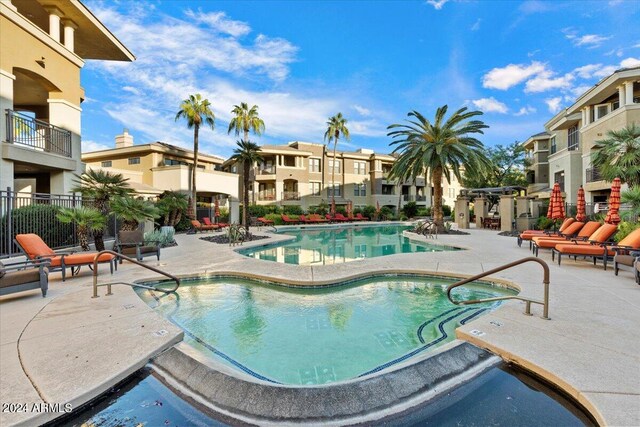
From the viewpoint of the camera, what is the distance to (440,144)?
762 inches

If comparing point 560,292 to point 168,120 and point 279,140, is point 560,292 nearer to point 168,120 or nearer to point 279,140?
point 168,120

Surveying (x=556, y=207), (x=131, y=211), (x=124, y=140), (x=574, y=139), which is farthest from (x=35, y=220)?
(x=574, y=139)

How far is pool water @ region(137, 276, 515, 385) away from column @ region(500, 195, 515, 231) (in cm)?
1657

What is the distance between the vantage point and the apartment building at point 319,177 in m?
39.7

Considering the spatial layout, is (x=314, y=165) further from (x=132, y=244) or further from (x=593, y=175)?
(x=132, y=244)

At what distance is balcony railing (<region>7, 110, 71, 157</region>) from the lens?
1191cm

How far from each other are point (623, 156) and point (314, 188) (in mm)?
31154

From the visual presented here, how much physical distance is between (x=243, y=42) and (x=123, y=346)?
77.6 ft

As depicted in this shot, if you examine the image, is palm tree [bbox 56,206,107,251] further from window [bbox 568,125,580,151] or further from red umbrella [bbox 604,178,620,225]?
window [bbox 568,125,580,151]

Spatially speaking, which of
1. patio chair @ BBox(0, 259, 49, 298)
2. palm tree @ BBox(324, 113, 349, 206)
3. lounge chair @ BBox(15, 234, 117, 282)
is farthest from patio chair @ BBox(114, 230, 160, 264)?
palm tree @ BBox(324, 113, 349, 206)

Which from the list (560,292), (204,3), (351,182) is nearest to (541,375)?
(560,292)

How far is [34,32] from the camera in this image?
11.9 m

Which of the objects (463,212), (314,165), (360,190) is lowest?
(463,212)

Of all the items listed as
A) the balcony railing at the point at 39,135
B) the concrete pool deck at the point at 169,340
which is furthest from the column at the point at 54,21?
the concrete pool deck at the point at 169,340
